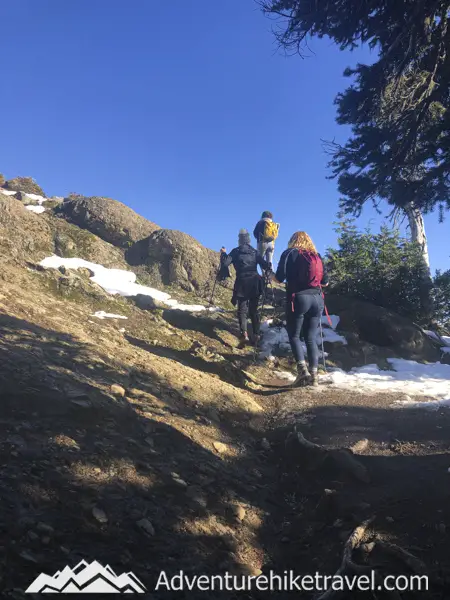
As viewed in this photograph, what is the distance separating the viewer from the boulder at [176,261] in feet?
40.3

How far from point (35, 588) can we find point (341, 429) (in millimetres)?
3700

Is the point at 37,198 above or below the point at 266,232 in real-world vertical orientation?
above

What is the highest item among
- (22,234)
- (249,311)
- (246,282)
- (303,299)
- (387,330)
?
(22,234)

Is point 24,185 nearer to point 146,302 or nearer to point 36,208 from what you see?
point 36,208

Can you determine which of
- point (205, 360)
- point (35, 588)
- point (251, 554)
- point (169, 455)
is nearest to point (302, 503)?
point (251, 554)

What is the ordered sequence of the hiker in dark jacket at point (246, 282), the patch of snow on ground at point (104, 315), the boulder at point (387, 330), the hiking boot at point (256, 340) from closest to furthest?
the patch of snow on ground at point (104, 315)
the hiking boot at point (256, 340)
the hiker in dark jacket at point (246, 282)
the boulder at point (387, 330)

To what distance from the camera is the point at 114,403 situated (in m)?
3.99

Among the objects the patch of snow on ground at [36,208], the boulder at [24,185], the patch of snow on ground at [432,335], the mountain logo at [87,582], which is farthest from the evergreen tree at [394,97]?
the boulder at [24,185]

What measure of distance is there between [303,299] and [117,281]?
230 inches

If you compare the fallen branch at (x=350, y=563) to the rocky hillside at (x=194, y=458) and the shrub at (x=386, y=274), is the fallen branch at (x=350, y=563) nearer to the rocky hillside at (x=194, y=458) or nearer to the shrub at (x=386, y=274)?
the rocky hillside at (x=194, y=458)

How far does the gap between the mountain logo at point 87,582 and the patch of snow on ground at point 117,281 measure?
8.07 meters

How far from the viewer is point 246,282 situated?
28.5 feet

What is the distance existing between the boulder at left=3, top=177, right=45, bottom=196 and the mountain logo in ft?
55.4

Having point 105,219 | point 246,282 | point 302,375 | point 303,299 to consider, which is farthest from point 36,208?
point 302,375
